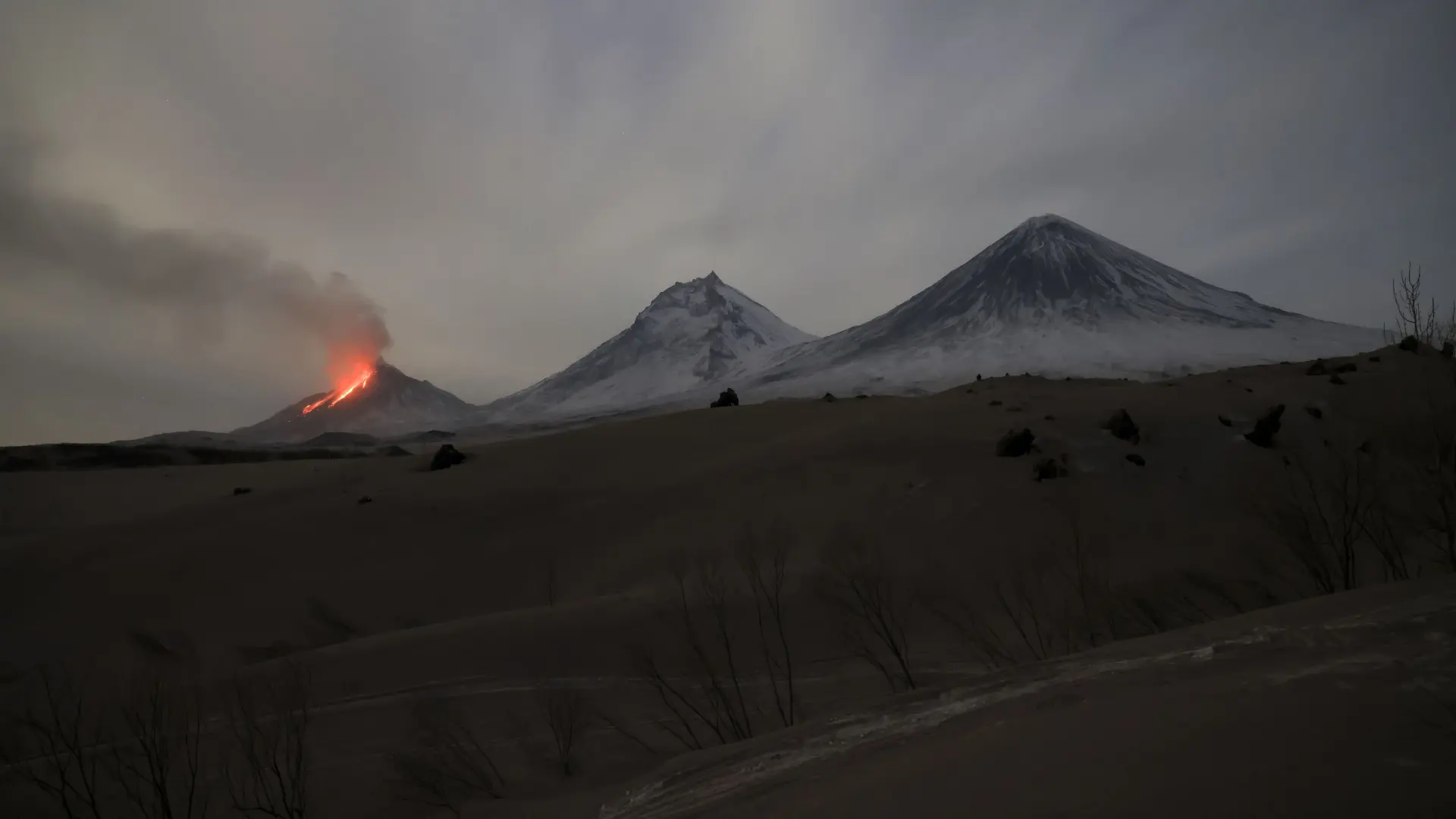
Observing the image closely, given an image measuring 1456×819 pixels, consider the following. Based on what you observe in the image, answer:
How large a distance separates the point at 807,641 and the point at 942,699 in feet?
24.3

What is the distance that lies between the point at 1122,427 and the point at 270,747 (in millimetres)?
24334

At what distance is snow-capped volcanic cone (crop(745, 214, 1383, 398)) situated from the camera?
273 ft

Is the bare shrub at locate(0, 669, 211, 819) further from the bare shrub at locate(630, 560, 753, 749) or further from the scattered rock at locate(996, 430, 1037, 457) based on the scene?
the scattered rock at locate(996, 430, 1037, 457)

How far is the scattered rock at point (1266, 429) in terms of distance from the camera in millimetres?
23953

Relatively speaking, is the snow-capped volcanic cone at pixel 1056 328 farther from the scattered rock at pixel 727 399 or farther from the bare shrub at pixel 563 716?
the bare shrub at pixel 563 716

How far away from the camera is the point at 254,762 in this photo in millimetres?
8164

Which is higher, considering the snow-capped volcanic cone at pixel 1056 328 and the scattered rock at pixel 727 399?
the snow-capped volcanic cone at pixel 1056 328

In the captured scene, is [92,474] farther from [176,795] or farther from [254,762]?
[254,762]

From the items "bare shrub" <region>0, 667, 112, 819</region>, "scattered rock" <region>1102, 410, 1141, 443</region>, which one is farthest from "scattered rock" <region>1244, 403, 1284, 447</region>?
"bare shrub" <region>0, 667, 112, 819</region>

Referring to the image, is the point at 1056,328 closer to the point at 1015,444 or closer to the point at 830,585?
the point at 1015,444

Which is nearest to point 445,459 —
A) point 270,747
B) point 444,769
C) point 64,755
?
point 64,755

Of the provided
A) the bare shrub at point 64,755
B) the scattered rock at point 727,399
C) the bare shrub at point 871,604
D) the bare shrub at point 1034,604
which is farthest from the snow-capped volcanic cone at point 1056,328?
the bare shrub at point 64,755

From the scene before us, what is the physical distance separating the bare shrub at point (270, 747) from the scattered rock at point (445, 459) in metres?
19.0

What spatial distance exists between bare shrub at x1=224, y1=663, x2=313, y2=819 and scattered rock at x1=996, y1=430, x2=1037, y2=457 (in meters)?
19.8
